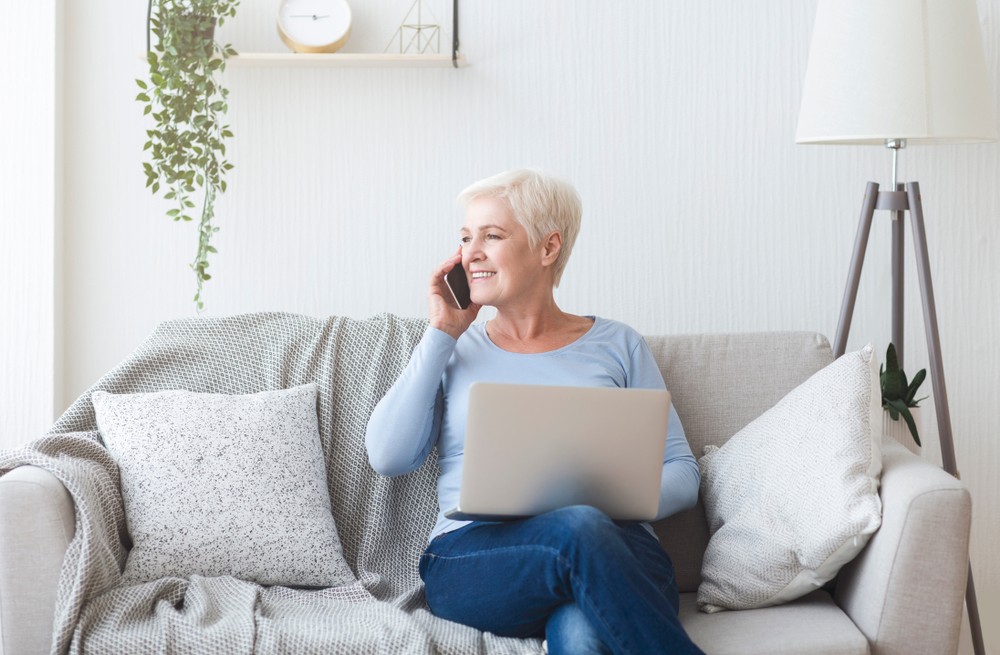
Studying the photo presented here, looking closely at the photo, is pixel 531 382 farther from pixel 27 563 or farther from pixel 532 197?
pixel 27 563

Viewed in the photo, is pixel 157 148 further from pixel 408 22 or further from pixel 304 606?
pixel 304 606

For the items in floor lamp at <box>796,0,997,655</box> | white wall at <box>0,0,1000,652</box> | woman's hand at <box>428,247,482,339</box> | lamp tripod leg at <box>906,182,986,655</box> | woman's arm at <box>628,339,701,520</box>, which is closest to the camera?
woman's arm at <box>628,339,701,520</box>

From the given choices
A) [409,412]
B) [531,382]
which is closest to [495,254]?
[531,382]

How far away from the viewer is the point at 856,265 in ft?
8.26

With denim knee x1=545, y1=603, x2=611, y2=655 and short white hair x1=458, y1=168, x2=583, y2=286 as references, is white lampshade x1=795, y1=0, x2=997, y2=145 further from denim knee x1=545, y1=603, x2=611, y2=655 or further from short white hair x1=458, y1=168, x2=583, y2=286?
denim knee x1=545, y1=603, x2=611, y2=655

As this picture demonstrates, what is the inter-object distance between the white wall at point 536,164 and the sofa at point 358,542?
45 cm

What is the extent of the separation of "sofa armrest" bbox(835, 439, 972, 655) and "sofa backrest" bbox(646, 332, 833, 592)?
0.57 meters

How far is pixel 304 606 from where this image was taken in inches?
74.9

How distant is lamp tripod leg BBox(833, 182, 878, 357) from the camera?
8.23 feet

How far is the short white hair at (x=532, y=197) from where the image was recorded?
2.16 meters

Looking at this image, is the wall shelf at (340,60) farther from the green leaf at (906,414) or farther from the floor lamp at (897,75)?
the green leaf at (906,414)

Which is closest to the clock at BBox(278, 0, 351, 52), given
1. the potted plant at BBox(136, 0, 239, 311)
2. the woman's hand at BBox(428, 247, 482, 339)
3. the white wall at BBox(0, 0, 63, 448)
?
the potted plant at BBox(136, 0, 239, 311)

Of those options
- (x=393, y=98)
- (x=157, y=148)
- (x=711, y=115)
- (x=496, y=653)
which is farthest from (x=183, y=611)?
(x=711, y=115)

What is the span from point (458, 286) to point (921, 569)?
102 centimetres
